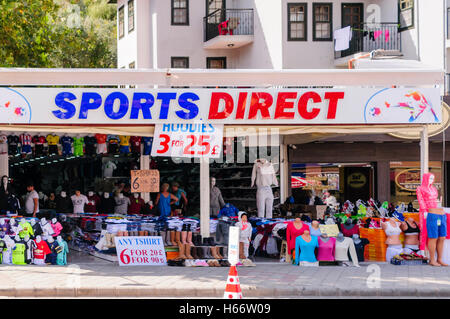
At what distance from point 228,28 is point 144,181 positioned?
49.4 ft

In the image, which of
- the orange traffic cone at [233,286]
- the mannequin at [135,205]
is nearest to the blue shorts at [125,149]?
the mannequin at [135,205]

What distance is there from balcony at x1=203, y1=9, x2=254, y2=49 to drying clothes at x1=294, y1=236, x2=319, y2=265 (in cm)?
1801

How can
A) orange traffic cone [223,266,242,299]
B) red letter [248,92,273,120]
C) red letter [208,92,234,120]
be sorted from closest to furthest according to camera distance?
orange traffic cone [223,266,242,299], red letter [208,92,234,120], red letter [248,92,273,120]

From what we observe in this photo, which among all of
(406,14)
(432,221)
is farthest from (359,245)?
(406,14)

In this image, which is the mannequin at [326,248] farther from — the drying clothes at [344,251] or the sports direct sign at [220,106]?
the sports direct sign at [220,106]

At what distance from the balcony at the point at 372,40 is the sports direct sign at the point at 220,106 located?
13.4m

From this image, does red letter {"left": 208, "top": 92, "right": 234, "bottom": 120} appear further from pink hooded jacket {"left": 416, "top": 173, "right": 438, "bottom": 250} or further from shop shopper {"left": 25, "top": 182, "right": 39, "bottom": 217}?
shop shopper {"left": 25, "top": 182, "right": 39, "bottom": 217}

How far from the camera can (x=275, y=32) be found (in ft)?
102

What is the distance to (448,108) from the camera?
22.4m

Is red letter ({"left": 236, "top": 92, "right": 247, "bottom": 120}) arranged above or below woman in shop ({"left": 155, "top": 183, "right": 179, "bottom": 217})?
above

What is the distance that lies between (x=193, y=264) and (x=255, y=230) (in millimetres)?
2976

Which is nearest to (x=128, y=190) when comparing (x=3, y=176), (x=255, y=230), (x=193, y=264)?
(x=3, y=176)

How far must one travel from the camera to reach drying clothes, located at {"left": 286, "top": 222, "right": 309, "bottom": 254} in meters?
16.6

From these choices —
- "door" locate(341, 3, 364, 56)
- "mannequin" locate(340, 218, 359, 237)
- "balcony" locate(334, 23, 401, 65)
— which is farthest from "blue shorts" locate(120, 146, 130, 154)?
"door" locate(341, 3, 364, 56)
